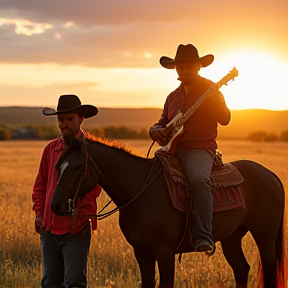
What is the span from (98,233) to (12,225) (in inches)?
62.6

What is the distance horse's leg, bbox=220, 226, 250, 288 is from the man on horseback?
4.89ft

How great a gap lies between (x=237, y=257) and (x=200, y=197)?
5.95 feet

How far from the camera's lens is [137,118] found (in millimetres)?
105688

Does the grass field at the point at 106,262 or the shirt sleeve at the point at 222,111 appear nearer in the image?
the shirt sleeve at the point at 222,111

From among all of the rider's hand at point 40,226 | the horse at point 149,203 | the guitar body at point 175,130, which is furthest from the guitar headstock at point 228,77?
the rider's hand at point 40,226

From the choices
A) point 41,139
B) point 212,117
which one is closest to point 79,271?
point 212,117

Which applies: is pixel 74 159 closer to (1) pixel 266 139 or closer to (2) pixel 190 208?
(2) pixel 190 208

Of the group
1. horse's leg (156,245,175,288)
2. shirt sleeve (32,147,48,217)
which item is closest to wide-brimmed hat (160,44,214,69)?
shirt sleeve (32,147,48,217)

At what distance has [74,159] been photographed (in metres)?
6.29

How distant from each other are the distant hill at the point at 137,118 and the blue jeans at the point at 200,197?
269 ft

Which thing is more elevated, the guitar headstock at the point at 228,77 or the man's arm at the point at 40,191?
the guitar headstock at the point at 228,77

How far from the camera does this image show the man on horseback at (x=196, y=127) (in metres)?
6.83

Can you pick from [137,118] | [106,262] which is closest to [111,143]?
[106,262]

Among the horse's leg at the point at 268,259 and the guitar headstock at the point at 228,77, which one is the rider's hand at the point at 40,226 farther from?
the horse's leg at the point at 268,259
